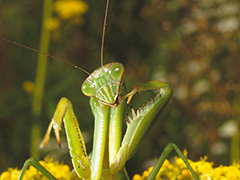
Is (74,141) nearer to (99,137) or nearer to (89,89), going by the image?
(99,137)

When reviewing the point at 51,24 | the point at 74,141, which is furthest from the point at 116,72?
the point at 51,24

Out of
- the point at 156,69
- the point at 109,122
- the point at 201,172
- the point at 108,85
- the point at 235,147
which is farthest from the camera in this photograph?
the point at 156,69

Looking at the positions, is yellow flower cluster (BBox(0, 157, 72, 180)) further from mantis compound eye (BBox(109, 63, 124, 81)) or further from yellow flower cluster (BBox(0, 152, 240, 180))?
mantis compound eye (BBox(109, 63, 124, 81))

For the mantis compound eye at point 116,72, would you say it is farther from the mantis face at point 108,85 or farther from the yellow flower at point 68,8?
the yellow flower at point 68,8

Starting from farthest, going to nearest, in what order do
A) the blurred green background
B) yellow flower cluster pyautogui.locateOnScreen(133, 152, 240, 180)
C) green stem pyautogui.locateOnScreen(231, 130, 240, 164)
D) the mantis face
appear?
the blurred green background
green stem pyautogui.locateOnScreen(231, 130, 240, 164)
yellow flower cluster pyautogui.locateOnScreen(133, 152, 240, 180)
the mantis face

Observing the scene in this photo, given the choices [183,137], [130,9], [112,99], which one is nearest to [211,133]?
[183,137]

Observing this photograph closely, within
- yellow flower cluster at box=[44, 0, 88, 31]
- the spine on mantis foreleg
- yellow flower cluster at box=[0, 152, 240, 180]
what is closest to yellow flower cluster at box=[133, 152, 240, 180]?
yellow flower cluster at box=[0, 152, 240, 180]

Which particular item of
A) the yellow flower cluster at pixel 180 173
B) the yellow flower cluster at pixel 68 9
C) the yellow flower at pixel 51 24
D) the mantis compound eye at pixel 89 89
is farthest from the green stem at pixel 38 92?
the mantis compound eye at pixel 89 89
